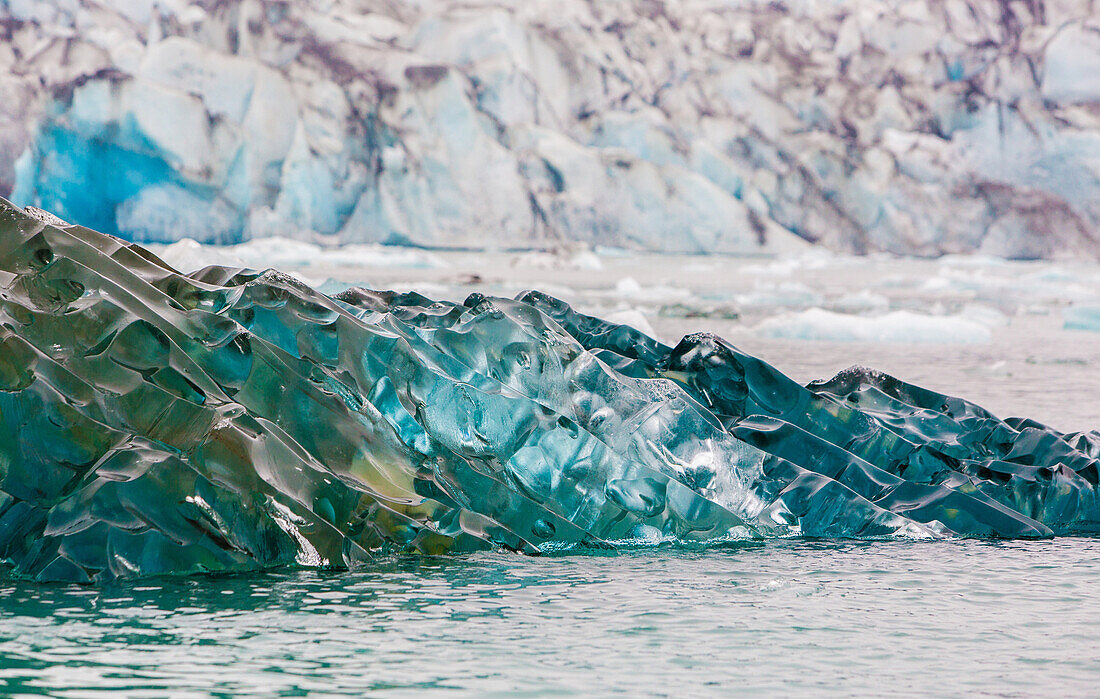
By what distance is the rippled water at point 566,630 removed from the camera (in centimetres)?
260

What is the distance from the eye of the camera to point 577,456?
4.45 metres

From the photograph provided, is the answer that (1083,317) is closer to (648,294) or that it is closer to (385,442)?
(648,294)

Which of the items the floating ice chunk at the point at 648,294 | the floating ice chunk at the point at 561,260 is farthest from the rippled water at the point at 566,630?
the floating ice chunk at the point at 561,260

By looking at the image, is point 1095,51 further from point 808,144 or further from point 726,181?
point 726,181

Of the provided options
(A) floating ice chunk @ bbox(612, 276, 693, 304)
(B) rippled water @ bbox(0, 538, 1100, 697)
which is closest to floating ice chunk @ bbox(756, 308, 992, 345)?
(A) floating ice chunk @ bbox(612, 276, 693, 304)

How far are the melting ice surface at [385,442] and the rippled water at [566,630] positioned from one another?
0.76ft

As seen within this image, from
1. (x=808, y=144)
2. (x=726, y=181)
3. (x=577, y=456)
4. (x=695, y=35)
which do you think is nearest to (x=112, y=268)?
(x=577, y=456)

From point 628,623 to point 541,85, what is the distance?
1386 inches

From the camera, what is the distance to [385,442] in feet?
14.1

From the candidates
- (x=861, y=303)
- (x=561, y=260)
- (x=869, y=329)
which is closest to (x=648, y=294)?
(x=861, y=303)

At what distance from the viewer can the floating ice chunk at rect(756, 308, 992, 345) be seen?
12328 mm

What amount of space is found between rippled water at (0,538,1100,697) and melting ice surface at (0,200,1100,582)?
Result: 230mm

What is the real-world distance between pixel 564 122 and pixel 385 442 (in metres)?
33.6

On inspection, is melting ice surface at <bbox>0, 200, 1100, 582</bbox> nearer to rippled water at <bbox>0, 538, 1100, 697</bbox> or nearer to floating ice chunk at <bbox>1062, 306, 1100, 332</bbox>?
rippled water at <bbox>0, 538, 1100, 697</bbox>
